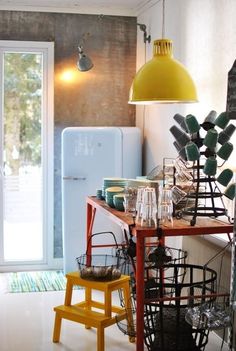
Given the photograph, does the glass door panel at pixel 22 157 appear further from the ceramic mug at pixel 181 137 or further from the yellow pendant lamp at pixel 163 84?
the ceramic mug at pixel 181 137

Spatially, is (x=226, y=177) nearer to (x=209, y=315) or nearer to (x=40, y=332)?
(x=209, y=315)

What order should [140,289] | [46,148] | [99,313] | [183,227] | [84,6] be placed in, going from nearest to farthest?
[140,289] → [183,227] → [99,313] → [84,6] → [46,148]

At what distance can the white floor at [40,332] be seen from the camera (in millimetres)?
3543

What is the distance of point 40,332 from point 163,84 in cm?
192

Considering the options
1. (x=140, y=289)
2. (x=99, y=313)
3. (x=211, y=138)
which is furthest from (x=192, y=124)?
(x=99, y=313)

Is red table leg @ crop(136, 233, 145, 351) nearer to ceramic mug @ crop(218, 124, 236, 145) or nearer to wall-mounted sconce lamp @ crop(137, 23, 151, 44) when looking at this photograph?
ceramic mug @ crop(218, 124, 236, 145)

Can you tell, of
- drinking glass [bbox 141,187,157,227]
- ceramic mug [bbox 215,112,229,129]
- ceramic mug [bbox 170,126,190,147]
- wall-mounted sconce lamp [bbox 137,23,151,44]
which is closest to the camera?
drinking glass [bbox 141,187,157,227]

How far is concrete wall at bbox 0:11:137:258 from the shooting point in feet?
17.4

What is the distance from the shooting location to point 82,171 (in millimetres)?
5121

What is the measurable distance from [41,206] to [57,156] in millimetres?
522

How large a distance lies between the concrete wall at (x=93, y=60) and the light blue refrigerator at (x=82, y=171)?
1.18 feet

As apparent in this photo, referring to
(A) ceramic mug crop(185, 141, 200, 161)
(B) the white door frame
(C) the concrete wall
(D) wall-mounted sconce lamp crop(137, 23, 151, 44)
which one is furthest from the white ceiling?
(A) ceramic mug crop(185, 141, 200, 161)

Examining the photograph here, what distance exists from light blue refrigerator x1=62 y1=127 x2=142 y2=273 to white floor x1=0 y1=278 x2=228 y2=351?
73 cm

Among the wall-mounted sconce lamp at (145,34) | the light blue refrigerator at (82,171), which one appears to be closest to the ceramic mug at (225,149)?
the light blue refrigerator at (82,171)
